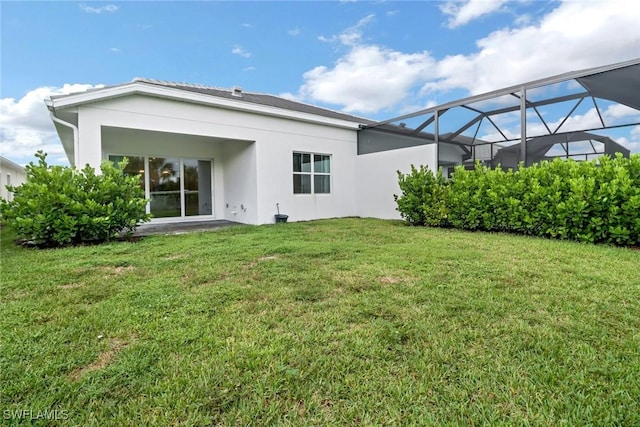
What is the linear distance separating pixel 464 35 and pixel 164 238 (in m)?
11.6

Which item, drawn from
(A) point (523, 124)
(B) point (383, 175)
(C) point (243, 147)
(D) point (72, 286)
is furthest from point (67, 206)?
(A) point (523, 124)

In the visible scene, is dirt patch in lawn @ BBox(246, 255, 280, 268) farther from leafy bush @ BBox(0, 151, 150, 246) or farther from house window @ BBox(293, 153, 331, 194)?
house window @ BBox(293, 153, 331, 194)

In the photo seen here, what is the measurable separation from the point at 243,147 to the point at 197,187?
8.07 ft

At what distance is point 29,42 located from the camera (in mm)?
8852

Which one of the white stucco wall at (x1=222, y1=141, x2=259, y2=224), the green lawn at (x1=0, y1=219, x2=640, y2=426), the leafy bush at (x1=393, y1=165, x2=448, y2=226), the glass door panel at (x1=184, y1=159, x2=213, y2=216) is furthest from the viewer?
the glass door panel at (x1=184, y1=159, x2=213, y2=216)

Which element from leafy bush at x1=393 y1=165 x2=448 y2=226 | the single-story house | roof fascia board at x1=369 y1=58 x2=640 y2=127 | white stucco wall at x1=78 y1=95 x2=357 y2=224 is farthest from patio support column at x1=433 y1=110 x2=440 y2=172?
white stucco wall at x1=78 y1=95 x2=357 y2=224

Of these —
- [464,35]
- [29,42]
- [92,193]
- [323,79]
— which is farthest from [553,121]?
[29,42]

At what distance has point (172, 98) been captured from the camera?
8.30 meters

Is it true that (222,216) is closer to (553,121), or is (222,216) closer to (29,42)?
(29,42)

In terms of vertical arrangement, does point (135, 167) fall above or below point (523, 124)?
below

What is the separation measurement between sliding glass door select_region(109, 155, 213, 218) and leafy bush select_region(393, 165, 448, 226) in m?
6.86

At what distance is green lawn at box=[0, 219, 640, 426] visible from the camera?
5.52 feet

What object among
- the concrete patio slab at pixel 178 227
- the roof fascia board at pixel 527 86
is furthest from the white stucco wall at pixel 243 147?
the roof fascia board at pixel 527 86

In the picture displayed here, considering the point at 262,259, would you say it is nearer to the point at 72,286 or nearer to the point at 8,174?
the point at 72,286
